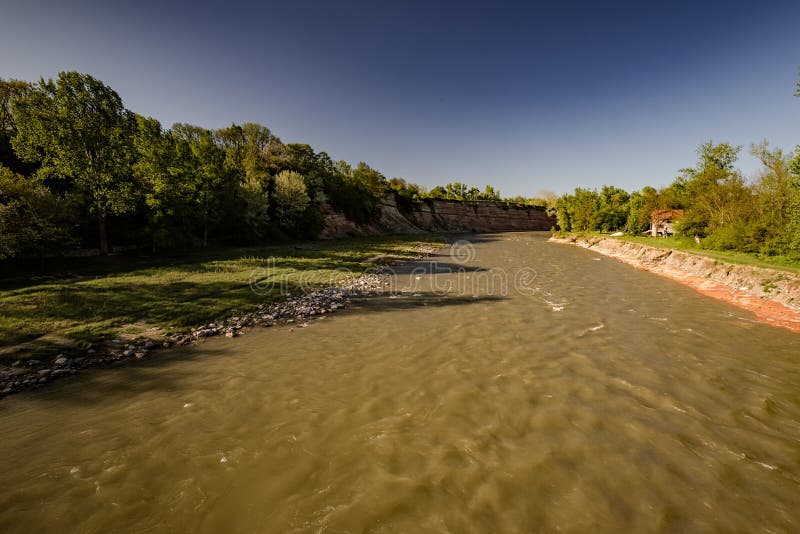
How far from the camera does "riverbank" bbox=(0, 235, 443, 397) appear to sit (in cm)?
881

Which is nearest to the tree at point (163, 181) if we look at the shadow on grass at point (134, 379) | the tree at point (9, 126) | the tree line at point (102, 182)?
the tree line at point (102, 182)

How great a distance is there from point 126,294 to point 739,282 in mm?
33619

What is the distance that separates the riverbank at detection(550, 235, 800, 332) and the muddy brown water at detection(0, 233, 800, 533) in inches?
160

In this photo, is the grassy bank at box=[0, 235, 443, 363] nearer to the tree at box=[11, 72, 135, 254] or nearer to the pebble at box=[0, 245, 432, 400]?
the pebble at box=[0, 245, 432, 400]

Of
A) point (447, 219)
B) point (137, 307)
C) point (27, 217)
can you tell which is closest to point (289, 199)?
point (27, 217)

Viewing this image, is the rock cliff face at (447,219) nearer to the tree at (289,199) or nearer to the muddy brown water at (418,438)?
the tree at (289,199)

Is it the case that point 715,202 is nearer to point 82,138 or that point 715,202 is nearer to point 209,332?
point 209,332

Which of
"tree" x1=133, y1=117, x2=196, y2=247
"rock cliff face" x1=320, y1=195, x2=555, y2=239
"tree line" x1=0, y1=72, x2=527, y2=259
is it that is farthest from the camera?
"rock cliff face" x1=320, y1=195, x2=555, y2=239

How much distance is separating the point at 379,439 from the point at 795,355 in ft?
43.1

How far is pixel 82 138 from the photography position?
25.5 metres

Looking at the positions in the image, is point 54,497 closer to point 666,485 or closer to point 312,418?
point 312,418

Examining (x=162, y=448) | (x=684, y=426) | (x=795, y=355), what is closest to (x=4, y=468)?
(x=162, y=448)

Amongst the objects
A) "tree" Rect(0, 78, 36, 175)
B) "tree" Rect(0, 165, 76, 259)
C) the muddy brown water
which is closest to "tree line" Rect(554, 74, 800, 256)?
the muddy brown water

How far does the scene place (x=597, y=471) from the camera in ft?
15.6
